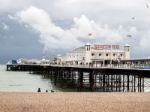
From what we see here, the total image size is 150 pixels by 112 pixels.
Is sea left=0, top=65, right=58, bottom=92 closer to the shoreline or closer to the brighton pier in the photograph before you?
the brighton pier

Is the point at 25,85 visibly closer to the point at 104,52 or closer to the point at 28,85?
the point at 28,85

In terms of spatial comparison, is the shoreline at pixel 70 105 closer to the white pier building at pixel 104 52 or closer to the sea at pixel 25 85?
the sea at pixel 25 85

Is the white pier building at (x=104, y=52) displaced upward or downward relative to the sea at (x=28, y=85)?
upward

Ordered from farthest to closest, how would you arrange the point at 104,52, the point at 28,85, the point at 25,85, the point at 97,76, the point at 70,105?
the point at 104,52
the point at 97,76
the point at 25,85
the point at 28,85
the point at 70,105

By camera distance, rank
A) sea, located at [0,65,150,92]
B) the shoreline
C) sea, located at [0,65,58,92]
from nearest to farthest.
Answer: the shoreline < sea, located at [0,65,150,92] < sea, located at [0,65,58,92]

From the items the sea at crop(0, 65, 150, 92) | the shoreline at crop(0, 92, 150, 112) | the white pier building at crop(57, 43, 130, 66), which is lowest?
the sea at crop(0, 65, 150, 92)

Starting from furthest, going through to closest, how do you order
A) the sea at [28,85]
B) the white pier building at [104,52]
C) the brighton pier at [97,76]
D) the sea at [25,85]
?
the white pier building at [104,52] < the sea at [25,85] < the sea at [28,85] < the brighton pier at [97,76]

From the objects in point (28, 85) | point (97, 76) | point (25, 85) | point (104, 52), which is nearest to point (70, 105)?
point (28, 85)

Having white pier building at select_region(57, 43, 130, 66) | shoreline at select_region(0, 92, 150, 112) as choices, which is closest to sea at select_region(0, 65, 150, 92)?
Answer: white pier building at select_region(57, 43, 130, 66)

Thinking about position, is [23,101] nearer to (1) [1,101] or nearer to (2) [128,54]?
(1) [1,101]

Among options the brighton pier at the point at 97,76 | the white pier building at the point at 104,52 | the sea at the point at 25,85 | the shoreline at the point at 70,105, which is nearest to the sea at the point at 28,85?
the sea at the point at 25,85

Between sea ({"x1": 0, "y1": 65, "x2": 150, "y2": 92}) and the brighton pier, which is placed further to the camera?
sea ({"x1": 0, "y1": 65, "x2": 150, "y2": 92})

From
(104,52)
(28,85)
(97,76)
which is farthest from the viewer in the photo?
(104,52)

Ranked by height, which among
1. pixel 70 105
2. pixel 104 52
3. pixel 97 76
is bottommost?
pixel 70 105
